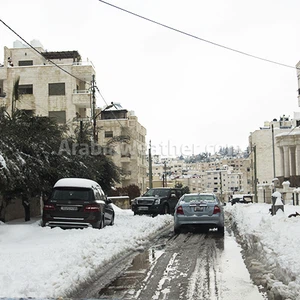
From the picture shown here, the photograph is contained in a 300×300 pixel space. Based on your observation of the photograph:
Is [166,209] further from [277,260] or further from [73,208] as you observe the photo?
[277,260]

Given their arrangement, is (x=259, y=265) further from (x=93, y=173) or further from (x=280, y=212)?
(x=93, y=173)

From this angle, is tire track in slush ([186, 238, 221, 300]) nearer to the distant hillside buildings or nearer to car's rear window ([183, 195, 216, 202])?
car's rear window ([183, 195, 216, 202])

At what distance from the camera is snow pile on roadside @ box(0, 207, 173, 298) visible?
7137mm

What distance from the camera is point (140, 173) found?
71.1 metres

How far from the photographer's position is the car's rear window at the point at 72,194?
16.3 m

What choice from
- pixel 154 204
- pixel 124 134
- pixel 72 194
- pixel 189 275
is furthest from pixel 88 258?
pixel 124 134

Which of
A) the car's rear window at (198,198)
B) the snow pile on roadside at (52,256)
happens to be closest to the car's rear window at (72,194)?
the snow pile on roadside at (52,256)

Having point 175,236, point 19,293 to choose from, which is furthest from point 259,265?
point 175,236

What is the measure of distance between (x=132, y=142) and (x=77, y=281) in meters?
58.6

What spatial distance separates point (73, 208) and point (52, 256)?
6.32 metres

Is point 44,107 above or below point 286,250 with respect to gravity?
above

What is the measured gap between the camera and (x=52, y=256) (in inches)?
381

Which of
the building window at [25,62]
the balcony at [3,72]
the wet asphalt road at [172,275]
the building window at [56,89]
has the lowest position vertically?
the wet asphalt road at [172,275]

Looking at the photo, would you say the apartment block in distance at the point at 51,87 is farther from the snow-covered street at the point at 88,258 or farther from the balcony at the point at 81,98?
the snow-covered street at the point at 88,258
